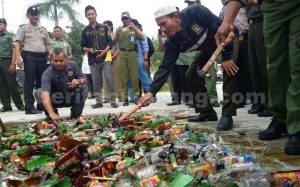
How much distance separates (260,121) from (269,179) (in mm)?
2506

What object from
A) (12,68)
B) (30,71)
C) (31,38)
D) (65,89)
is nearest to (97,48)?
(31,38)

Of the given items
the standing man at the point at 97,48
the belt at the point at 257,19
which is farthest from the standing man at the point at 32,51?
the belt at the point at 257,19

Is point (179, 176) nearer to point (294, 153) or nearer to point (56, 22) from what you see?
point (294, 153)

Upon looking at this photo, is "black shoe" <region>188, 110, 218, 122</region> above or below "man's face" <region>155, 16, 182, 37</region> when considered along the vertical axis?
below

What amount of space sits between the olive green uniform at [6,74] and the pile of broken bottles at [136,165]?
5.21 m

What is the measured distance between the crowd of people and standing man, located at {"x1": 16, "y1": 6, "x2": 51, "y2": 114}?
0.02 m

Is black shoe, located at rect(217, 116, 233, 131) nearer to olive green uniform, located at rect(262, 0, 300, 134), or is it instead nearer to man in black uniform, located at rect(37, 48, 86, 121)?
olive green uniform, located at rect(262, 0, 300, 134)

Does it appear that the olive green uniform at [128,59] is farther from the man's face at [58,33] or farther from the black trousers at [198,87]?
the black trousers at [198,87]

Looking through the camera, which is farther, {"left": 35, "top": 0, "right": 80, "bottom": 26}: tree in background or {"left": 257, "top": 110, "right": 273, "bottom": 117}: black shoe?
{"left": 35, "top": 0, "right": 80, "bottom": 26}: tree in background

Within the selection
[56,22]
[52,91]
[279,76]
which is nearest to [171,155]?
[279,76]

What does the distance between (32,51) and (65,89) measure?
202 centimetres

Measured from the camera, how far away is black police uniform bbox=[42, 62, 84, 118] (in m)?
5.71

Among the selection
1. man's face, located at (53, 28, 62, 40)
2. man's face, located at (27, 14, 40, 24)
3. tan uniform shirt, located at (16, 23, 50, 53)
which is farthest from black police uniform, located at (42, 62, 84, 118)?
man's face, located at (53, 28, 62, 40)

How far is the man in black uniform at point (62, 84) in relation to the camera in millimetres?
5616
